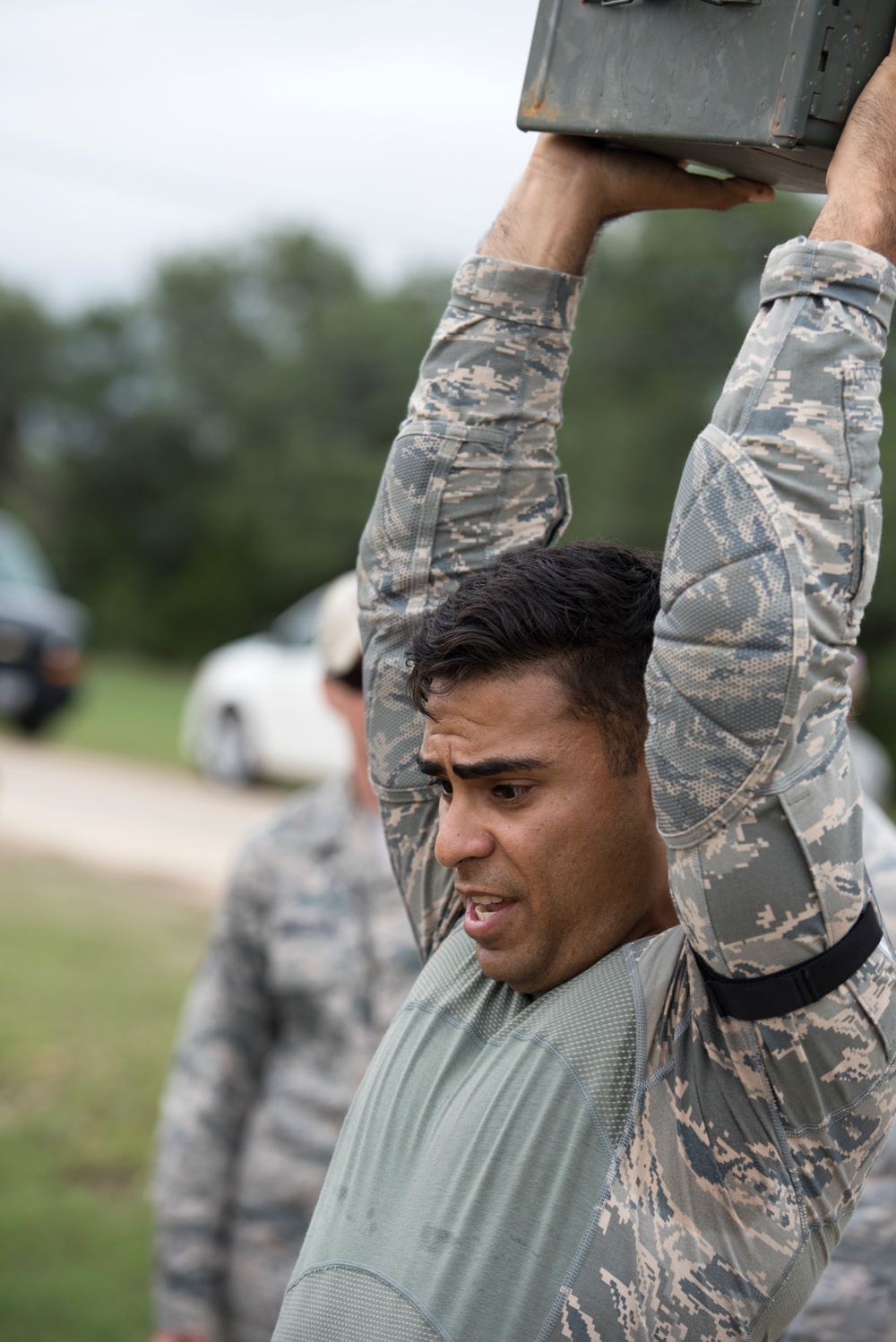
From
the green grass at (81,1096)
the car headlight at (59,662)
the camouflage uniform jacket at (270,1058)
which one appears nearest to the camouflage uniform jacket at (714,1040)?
the camouflage uniform jacket at (270,1058)

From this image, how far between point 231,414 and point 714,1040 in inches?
1367

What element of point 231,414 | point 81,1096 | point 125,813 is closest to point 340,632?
point 81,1096

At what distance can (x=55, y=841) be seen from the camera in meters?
11.7

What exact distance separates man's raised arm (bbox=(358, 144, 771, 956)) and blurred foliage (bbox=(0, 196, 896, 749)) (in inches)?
900

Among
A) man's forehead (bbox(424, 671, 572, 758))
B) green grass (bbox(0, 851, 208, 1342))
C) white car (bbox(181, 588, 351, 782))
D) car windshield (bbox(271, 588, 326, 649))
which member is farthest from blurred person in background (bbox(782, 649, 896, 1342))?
car windshield (bbox(271, 588, 326, 649))

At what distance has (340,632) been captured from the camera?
3551 mm

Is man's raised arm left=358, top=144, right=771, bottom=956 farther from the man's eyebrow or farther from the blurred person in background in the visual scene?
the blurred person in background

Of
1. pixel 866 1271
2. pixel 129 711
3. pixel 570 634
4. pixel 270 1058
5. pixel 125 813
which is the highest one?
pixel 570 634

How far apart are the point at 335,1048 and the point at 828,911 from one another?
2.05m

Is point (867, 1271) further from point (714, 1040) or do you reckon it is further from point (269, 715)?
point (269, 715)

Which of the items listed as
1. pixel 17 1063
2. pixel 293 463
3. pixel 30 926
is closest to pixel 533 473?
pixel 17 1063

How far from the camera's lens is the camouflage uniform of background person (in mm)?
3268

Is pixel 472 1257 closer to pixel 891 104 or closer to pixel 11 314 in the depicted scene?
pixel 891 104

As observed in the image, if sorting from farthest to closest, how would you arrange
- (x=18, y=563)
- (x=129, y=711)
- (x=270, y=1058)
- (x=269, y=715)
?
(x=129, y=711)
(x=18, y=563)
(x=269, y=715)
(x=270, y=1058)
